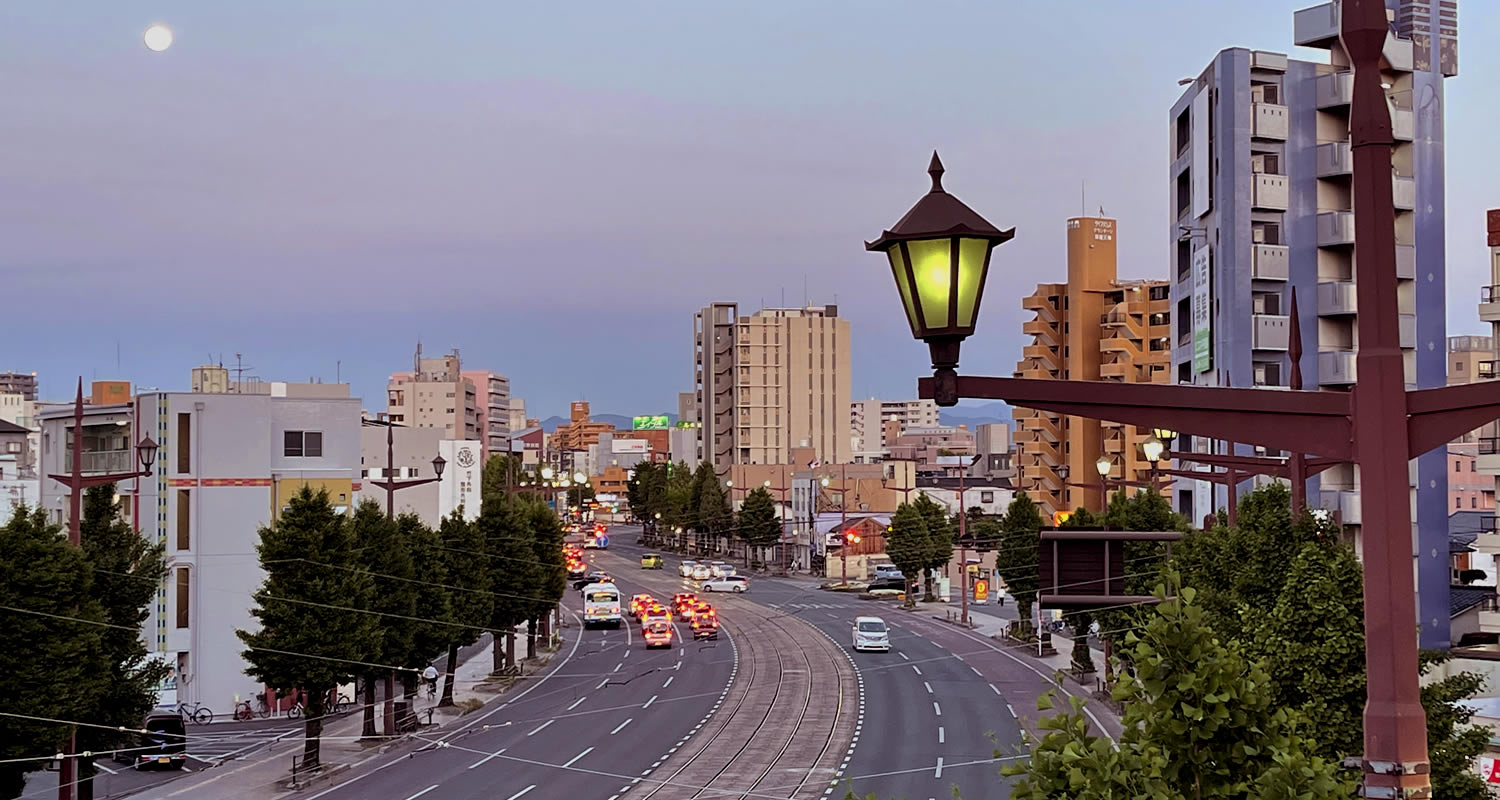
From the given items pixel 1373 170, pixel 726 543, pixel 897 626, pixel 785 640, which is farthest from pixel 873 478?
pixel 1373 170

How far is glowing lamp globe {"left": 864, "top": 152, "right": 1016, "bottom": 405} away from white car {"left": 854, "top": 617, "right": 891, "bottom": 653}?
2556 inches

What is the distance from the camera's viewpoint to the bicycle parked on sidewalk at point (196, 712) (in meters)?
54.6

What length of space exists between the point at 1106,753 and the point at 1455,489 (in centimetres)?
12989

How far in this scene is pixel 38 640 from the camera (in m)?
31.1

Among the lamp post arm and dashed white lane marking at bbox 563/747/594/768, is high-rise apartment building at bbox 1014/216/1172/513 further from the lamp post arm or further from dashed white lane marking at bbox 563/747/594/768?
the lamp post arm

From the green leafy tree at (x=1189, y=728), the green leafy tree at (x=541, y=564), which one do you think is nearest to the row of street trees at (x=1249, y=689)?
the green leafy tree at (x=1189, y=728)

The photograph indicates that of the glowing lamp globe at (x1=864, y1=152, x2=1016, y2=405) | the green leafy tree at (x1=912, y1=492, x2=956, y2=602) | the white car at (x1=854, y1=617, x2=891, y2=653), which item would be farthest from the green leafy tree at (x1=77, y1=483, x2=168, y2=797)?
the green leafy tree at (x1=912, y1=492, x2=956, y2=602)

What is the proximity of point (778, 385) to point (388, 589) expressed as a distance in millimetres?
119547

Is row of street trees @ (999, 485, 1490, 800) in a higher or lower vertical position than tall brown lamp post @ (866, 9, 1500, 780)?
lower

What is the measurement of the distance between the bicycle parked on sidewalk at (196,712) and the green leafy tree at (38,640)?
2302 cm

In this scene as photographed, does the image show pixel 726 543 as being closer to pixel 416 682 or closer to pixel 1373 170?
pixel 416 682

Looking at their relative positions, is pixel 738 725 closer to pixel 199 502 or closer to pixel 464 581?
pixel 464 581

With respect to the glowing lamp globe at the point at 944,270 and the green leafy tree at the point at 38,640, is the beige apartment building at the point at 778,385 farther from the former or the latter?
the glowing lamp globe at the point at 944,270

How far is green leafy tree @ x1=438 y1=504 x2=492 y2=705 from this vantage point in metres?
55.8
